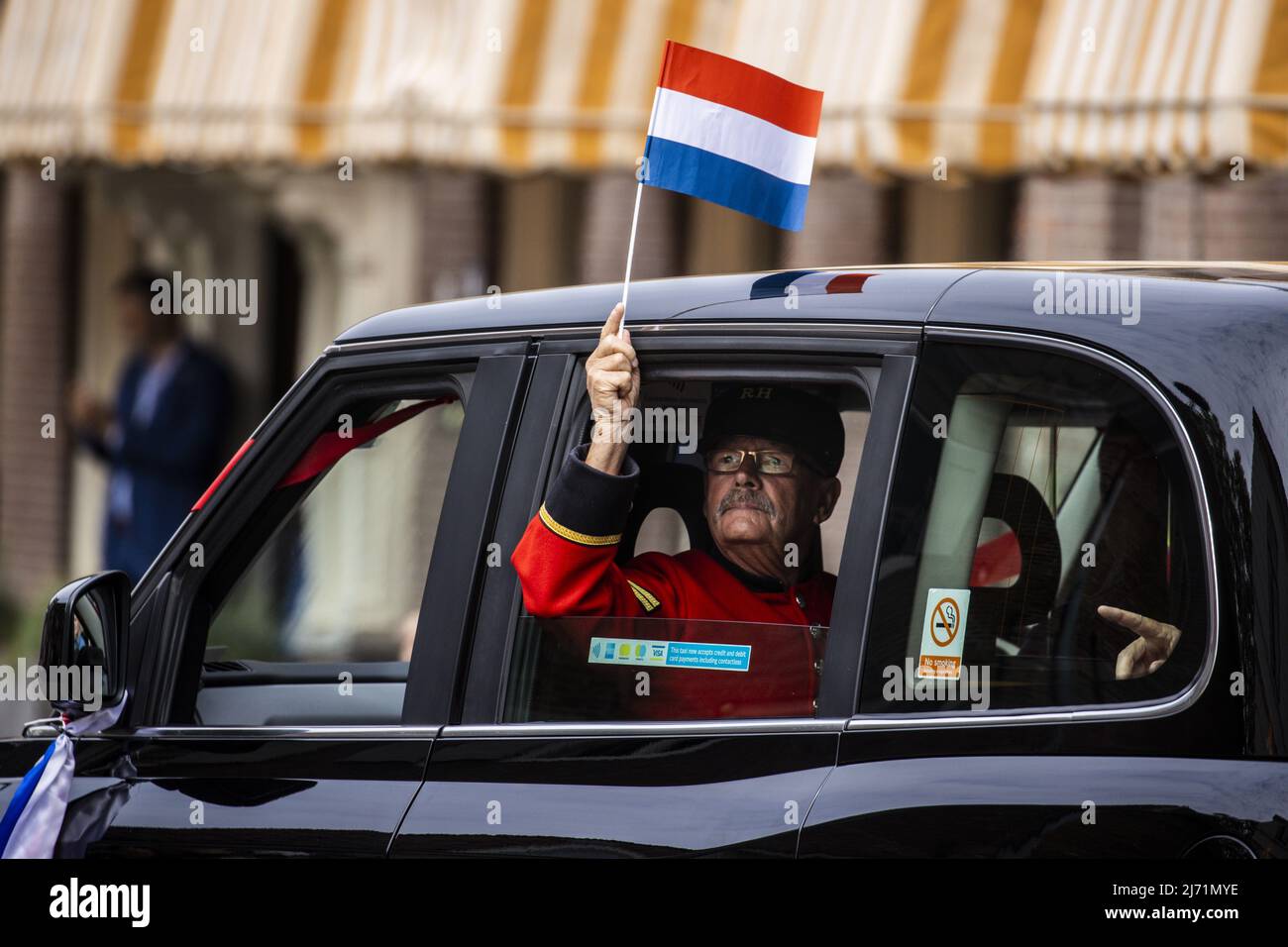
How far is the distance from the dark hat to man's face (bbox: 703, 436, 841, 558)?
0.02m

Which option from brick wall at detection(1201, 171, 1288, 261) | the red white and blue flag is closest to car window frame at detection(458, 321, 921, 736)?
the red white and blue flag

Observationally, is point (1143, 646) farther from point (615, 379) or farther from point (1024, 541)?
point (615, 379)

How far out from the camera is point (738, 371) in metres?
2.73

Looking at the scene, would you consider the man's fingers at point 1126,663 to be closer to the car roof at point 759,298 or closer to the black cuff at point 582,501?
the car roof at point 759,298

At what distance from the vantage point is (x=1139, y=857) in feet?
7.17

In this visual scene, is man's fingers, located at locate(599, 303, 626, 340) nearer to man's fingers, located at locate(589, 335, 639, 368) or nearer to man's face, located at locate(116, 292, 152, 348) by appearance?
man's fingers, located at locate(589, 335, 639, 368)

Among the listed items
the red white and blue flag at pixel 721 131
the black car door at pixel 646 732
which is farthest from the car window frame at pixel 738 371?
the red white and blue flag at pixel 721 131

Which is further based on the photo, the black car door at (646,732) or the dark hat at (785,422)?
the dark hat at (785,422)

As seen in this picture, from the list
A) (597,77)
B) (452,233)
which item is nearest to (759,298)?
(597,77)

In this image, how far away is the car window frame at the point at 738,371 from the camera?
8.19 feet

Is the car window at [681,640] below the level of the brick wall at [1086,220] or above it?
below

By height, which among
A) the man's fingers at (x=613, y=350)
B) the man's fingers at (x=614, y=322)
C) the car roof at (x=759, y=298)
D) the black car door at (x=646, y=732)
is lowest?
the black car door at (x=646, y=732)

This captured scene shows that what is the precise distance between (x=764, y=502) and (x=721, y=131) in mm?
632

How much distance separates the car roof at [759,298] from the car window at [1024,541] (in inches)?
6.5
